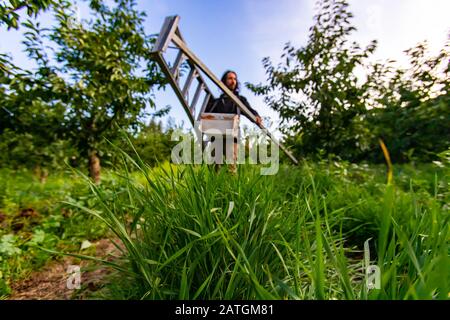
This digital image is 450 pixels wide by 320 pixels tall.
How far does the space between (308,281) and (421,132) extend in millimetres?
2968

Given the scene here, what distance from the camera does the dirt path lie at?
0.99 m

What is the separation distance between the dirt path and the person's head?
2.02 m

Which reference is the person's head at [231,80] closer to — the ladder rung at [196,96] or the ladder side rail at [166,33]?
the ladder rung at [196,96]

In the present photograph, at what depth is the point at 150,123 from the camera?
3439 mm

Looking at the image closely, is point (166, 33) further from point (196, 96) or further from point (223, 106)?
point (223, 106)

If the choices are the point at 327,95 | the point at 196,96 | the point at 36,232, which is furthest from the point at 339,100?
the point at 36,232

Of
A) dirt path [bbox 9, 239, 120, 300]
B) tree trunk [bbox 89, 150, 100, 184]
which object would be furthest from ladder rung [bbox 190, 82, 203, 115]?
tree trunk [bbox 89, 150, 100, 184]

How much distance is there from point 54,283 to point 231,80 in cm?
229

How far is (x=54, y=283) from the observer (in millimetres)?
1118

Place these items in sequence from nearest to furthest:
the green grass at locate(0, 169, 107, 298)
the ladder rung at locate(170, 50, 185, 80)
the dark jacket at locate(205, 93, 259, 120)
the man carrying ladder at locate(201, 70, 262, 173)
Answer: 1. the green grass at locate(0, 169, 107, 298)
2. the man carrying ladder at locate(201, 70, 262, 173)
3. the ladder rung at locate(170, 50, 185, 80)
4. the dark jacket at locate(205, 93, 259, 120)

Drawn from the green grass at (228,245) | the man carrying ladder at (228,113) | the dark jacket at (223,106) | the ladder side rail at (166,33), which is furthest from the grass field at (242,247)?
the dark jacket at (223,106)

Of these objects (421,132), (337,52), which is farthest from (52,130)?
(421,132)

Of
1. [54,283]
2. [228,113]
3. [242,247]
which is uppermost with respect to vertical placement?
[228,113]

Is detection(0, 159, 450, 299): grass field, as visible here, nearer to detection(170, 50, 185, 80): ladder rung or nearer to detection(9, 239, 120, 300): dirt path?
detection(9, 239, 120, 300): dirt path
